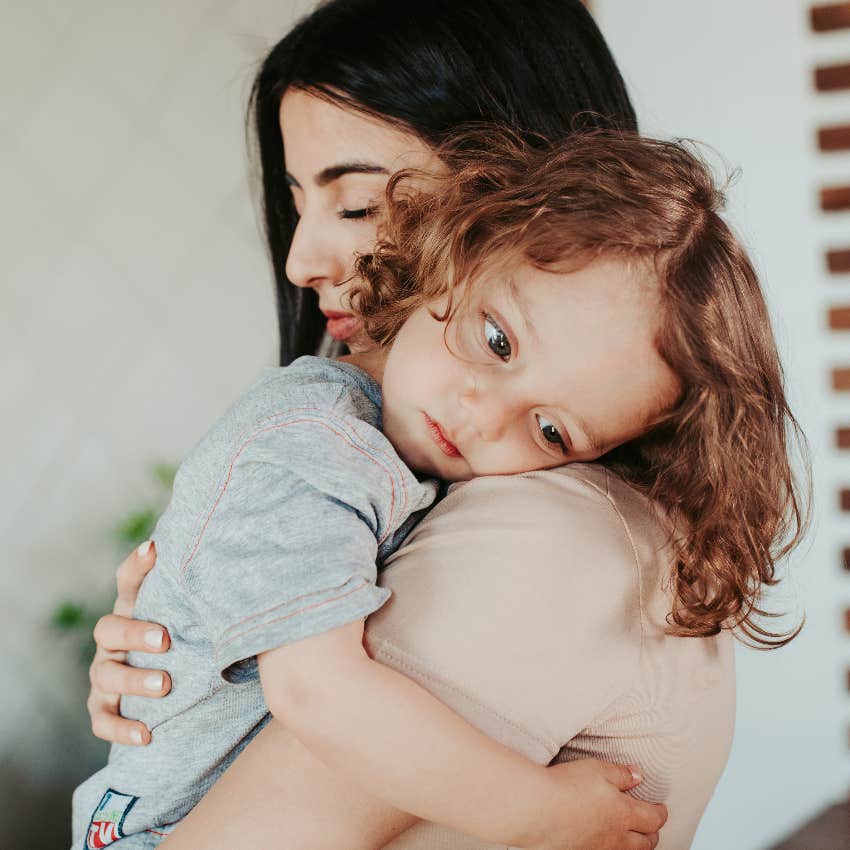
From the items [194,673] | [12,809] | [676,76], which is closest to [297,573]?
[194,673]

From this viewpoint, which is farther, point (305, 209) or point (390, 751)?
point (305, 209)

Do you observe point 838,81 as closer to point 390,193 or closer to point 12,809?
point 390,193

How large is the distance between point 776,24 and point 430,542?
183cm

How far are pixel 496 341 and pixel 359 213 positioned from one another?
0.32 m

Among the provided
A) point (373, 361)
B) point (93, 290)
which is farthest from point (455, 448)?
point (93, 290)

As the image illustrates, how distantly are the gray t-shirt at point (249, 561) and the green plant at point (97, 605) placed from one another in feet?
3.02

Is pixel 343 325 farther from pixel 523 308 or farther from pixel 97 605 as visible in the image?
pixel 97 605

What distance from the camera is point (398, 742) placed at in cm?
71

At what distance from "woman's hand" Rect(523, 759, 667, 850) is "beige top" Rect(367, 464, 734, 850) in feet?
0.08

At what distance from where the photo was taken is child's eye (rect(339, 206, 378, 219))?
3.65ft

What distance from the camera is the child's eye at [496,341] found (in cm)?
93

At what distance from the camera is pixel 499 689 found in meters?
0.72

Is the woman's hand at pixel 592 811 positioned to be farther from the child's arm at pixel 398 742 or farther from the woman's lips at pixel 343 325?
the woman's lips at pixel 343 325

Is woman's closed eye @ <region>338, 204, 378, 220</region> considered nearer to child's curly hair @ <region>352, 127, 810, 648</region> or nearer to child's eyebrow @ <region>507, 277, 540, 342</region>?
child's curly hair @ <region>352, 127, 810, 648</region>
